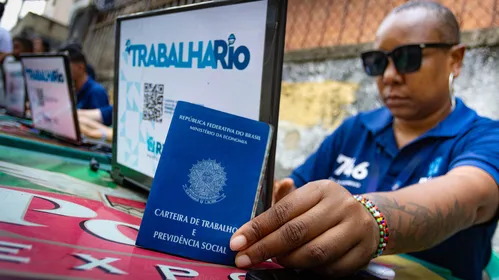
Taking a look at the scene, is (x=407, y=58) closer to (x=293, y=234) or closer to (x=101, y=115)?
(x=293, y=234)

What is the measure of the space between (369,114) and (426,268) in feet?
2.93

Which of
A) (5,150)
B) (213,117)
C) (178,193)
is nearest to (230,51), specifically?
(213,117)

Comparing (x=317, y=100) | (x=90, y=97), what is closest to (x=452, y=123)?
(x=317, y=100)

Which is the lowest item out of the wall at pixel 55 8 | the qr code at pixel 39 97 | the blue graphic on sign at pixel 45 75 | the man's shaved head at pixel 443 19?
the qr code at pixel 39 97

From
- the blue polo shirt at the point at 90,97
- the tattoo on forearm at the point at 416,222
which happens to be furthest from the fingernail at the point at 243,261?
the blue polo shirt at the point at 90,97

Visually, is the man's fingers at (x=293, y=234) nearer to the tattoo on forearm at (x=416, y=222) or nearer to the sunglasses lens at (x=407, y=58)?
the tattoo on forearm at (x=416, y=222)

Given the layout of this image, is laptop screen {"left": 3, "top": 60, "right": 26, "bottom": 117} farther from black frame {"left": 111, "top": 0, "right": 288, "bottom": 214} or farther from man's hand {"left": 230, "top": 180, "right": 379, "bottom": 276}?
man's hand {"left": 230, "top": 180, "right": 379, "bottom": 276}

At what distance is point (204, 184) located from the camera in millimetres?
531

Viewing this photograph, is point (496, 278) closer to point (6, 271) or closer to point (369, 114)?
point (369, 114)

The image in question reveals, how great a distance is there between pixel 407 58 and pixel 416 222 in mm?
791

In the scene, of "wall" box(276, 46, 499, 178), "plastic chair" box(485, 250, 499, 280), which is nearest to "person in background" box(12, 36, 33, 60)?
"wall" box(276, 46, 499, 178)

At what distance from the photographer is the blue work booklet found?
0.52 m

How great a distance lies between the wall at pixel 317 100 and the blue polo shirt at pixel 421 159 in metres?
0.98

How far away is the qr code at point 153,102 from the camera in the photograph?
82 cm
